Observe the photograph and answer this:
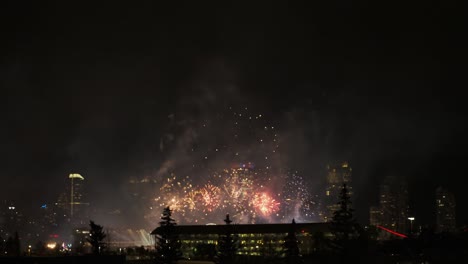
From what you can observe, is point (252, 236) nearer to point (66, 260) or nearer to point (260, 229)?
point (260, 229)

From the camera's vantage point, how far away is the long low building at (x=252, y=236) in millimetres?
85312

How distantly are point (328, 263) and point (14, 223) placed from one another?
504 ft

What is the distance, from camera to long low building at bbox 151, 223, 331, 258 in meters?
85.3

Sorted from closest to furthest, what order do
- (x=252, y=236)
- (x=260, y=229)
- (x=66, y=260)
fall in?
(x=66, y=260) → (x=260, y=229) → (x=252, y=236)

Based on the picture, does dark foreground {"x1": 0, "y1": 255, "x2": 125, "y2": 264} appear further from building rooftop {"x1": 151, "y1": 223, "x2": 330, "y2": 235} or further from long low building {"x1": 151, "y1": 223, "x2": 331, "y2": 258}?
building rooftop {"x1": 151, "y1": 223, "x2": 330, "y2": 235}

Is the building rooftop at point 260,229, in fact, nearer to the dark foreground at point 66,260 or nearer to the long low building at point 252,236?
the long low building at point 252,236

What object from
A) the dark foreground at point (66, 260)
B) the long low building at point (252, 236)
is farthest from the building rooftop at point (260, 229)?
the dark foreground at point (66, 260)

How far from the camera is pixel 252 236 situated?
304 ft

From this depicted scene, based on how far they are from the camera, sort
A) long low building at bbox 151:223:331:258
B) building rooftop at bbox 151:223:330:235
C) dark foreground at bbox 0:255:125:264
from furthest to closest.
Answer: building rooftop at bbox 151:223:330:235 → long low building at bbox 151:223:331:258 → dark foreground at bbox 0:255:125:264

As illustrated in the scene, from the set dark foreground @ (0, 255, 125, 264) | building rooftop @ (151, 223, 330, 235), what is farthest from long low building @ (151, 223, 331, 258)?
dark foreground @ (0, 255, 125, 264)

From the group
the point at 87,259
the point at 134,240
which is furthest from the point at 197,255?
the point at 134,240

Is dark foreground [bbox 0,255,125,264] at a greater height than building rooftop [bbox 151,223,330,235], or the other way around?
building rooftop [bbox 151,223,330,235]

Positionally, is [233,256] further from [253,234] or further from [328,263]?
[253,234]

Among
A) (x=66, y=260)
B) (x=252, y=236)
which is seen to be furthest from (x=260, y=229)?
(x=66, y=260)
